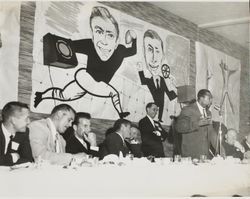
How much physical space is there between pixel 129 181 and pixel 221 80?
74 cm

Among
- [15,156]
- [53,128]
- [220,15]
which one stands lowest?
[15,156]

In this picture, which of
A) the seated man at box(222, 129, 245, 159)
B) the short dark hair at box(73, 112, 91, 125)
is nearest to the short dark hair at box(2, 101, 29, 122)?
the short dark hair at box(73, 112, 91, 125)

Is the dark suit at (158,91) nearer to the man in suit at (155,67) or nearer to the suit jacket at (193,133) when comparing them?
the man in suit at (155,67)

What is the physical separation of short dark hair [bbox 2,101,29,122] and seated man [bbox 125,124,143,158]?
1.73 ft

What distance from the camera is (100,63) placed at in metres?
1.46

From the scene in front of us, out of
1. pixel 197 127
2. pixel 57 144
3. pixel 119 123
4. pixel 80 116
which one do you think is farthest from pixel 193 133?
pixel 57 144

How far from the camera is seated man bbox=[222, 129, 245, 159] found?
1728 millimetres

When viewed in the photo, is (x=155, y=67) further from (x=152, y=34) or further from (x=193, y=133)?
(x=193, y=133)

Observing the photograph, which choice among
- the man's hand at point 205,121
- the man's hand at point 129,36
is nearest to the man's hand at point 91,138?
the man's hand at point 129,36

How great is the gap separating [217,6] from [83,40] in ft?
2.30

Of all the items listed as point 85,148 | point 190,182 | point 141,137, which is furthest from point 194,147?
point 85,148

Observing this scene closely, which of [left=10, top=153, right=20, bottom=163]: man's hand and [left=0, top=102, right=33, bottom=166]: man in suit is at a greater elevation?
[left=0, top=102, right=33, bottom=166]: man in suit

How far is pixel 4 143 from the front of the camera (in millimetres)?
1151

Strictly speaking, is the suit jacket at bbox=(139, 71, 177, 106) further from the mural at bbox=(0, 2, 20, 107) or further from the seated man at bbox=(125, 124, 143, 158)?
the mural at bbox=(0, 2, 20, 107)
